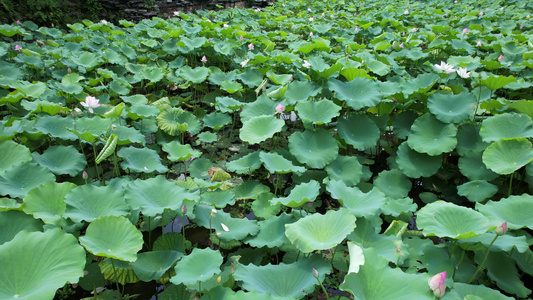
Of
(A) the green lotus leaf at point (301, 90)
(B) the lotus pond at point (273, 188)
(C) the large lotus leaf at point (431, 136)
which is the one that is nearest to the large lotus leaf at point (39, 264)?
(B) the lotus pond at point (273, 188)

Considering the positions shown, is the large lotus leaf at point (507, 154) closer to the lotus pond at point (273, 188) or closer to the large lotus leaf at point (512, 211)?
the lotus pond at point (273, 188)

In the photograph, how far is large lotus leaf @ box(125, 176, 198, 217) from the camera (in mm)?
1683

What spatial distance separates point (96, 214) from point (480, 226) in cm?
171

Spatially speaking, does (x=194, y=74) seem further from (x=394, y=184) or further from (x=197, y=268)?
(x=197, y=268)

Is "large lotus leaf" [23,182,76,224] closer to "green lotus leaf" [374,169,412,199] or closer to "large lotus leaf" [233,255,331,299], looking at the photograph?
"large lotus leaf" [233,255,331,299]

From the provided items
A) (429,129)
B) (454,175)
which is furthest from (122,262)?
(454,175)

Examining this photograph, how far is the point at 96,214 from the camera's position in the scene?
5.38ft

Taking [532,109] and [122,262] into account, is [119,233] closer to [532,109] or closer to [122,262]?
[122,262]

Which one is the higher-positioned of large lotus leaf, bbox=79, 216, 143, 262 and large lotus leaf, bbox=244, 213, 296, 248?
large lotus leaf, bbox=79, 216, 143, 262

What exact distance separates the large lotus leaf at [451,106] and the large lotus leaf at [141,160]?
1.89m

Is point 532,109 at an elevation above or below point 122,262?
above

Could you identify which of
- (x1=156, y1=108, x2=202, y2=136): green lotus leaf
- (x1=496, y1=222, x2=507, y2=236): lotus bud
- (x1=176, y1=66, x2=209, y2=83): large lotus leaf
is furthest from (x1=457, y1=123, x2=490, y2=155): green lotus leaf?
(x1=176, y1=66, x2=209, y2=83): large lotus leaf

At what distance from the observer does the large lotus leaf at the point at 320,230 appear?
4.70 ft

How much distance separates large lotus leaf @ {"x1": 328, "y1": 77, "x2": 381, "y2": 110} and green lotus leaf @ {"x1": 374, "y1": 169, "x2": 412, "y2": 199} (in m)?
0.51
